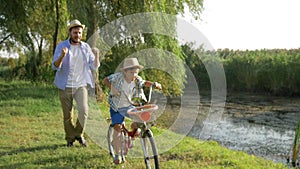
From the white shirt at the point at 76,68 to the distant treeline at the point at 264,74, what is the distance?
1244cm

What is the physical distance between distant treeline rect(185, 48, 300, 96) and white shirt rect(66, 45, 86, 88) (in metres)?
12.4

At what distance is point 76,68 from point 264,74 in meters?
16.6

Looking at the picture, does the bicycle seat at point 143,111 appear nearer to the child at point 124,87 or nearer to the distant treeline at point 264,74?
the child at point 124,87

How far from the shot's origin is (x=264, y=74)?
2070 cm

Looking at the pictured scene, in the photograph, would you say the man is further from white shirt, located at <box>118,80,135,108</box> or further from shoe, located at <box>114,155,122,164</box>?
white shirt, located at <box>118,80,135,108</box>

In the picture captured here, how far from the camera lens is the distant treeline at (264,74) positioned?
19.6m

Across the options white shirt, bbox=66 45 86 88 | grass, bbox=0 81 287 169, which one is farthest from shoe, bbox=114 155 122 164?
white shirt, bbox=66 45 86 88

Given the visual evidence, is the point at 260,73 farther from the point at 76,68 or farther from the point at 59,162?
the point at 59,162

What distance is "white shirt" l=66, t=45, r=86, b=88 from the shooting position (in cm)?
545

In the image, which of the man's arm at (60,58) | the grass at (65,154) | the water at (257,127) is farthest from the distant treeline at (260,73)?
the man's arm at (60,58)

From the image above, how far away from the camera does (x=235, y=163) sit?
17.9ft

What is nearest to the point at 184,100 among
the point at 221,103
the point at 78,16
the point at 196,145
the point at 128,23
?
the point at 221,103

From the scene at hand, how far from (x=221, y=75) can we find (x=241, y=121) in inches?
187

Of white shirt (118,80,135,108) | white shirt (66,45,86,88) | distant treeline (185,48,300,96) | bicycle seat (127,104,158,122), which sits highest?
distant treeline (185,48,300,96)
